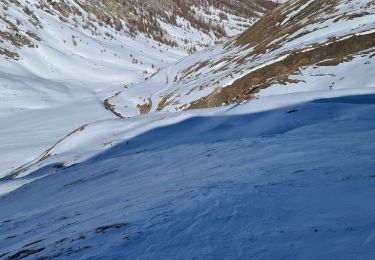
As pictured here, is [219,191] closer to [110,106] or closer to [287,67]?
[287,67]

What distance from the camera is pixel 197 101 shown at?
1414 cm

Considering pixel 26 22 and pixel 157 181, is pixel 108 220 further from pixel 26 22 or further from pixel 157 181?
pixel 26 22

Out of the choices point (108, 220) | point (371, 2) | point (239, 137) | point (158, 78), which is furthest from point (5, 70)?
point (108, 220)

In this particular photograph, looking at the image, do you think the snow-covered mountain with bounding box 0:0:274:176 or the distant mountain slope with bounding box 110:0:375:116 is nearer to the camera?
the distant mountain slope with bounding box 110:0:375:116

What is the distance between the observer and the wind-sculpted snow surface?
3033 mm

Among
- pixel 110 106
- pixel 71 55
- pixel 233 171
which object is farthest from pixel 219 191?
pixel 71 55

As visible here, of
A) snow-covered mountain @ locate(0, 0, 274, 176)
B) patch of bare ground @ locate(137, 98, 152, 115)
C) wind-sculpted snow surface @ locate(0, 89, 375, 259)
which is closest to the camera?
wind-sculpted snow surface @ locate(0, 89, 375, 259)

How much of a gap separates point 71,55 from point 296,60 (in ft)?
78.8

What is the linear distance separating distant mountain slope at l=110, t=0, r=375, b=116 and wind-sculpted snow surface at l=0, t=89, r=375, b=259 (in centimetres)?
262

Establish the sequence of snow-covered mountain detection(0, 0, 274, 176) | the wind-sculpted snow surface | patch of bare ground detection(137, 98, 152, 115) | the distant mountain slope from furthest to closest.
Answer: patch of bare ground detection(137, 98, 152, 115)
snow-covered mountain detection(0, 0, 274, 176)
the distant mountain slope
the wind-sculpted snow surface

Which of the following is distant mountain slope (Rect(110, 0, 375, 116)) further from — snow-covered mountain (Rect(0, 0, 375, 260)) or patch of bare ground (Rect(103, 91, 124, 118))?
patch of bare ground (Rect(103, 91, 124, 118))

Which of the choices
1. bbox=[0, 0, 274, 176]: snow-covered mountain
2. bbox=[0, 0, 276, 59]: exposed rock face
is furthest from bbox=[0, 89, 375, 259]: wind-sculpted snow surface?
bbox=[0, 0, 276, 59]: exposed rock face

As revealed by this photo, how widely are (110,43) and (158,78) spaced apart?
1518 cm

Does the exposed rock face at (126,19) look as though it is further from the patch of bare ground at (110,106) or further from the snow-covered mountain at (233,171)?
the snow-covered mountain at (233,171)
